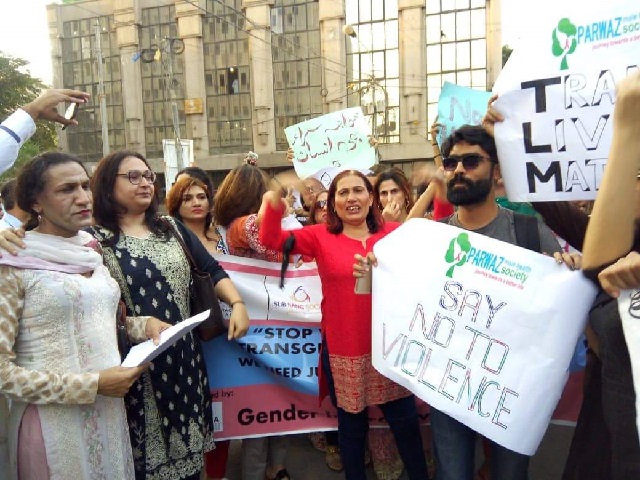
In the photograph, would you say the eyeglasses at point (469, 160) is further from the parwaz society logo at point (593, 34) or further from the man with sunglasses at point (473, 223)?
the parwaz society logo at point (593, 34)

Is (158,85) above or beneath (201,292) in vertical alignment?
above

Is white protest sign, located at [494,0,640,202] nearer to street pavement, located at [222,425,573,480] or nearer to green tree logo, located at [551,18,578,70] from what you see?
green tree logo, located at [551,18,578,70]

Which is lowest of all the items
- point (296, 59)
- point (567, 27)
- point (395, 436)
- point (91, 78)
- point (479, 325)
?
point (395, 436)

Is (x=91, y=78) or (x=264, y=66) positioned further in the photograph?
(x=91, y=78)

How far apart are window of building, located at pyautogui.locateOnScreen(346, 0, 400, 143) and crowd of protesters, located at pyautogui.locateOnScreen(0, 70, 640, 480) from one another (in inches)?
924

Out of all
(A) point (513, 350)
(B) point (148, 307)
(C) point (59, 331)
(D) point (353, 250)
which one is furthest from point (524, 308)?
(C) point (59, 331)

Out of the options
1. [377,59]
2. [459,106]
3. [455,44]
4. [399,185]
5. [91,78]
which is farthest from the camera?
[91,78]

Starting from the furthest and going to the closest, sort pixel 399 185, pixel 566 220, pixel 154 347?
pixel 399 185, pixel 566 220, pixel 154 347

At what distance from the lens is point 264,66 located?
27.0m

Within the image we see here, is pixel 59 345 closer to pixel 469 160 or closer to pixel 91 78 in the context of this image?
pixel 469 160

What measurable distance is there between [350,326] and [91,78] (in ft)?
109

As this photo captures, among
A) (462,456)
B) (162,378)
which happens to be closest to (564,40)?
(462,456)

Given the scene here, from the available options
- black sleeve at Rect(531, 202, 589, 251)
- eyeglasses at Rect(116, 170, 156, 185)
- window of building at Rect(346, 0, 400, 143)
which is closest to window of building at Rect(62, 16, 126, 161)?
window of building at Rect(346, 0, 400, 143)

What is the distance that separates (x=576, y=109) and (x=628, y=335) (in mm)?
870
